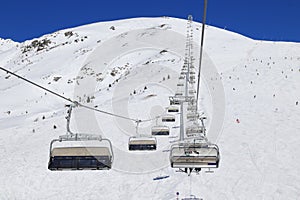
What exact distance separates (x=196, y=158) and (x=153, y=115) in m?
19.7

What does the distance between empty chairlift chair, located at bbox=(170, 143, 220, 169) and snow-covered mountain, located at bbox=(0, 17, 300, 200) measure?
15.1 ft

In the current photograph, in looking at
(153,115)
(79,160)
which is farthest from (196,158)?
(153,115)

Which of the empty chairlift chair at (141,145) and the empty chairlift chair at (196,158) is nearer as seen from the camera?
the empty chairlift chair at (196,158)

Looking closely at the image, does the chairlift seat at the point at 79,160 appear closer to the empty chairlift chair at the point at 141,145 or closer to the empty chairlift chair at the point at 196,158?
the empty chairlift chair at the point at 196,158

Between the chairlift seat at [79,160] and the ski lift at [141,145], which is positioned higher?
the ski lift at [141,145]

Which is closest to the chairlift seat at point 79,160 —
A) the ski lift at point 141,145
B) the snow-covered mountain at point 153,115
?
the snow-covered mountain at point 153,115

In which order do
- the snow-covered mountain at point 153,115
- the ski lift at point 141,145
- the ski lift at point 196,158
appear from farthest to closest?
the ski lift at point 141,145
the snow-covered mountain at point 153,115
the ski lift at point 196,158

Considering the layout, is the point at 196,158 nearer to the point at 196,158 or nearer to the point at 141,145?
the point at 196,158

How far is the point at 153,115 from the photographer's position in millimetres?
30859

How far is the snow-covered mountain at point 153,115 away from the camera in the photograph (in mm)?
17016

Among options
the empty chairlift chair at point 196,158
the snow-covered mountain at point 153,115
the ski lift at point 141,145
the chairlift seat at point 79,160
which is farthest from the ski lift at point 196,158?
the ski lift at point 141,145

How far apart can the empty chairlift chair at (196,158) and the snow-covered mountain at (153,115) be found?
4614mm

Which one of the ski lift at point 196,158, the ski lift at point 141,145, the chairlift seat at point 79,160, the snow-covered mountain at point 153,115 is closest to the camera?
the chairlift seat at point 79,160

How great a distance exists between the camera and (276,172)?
1738 cm
